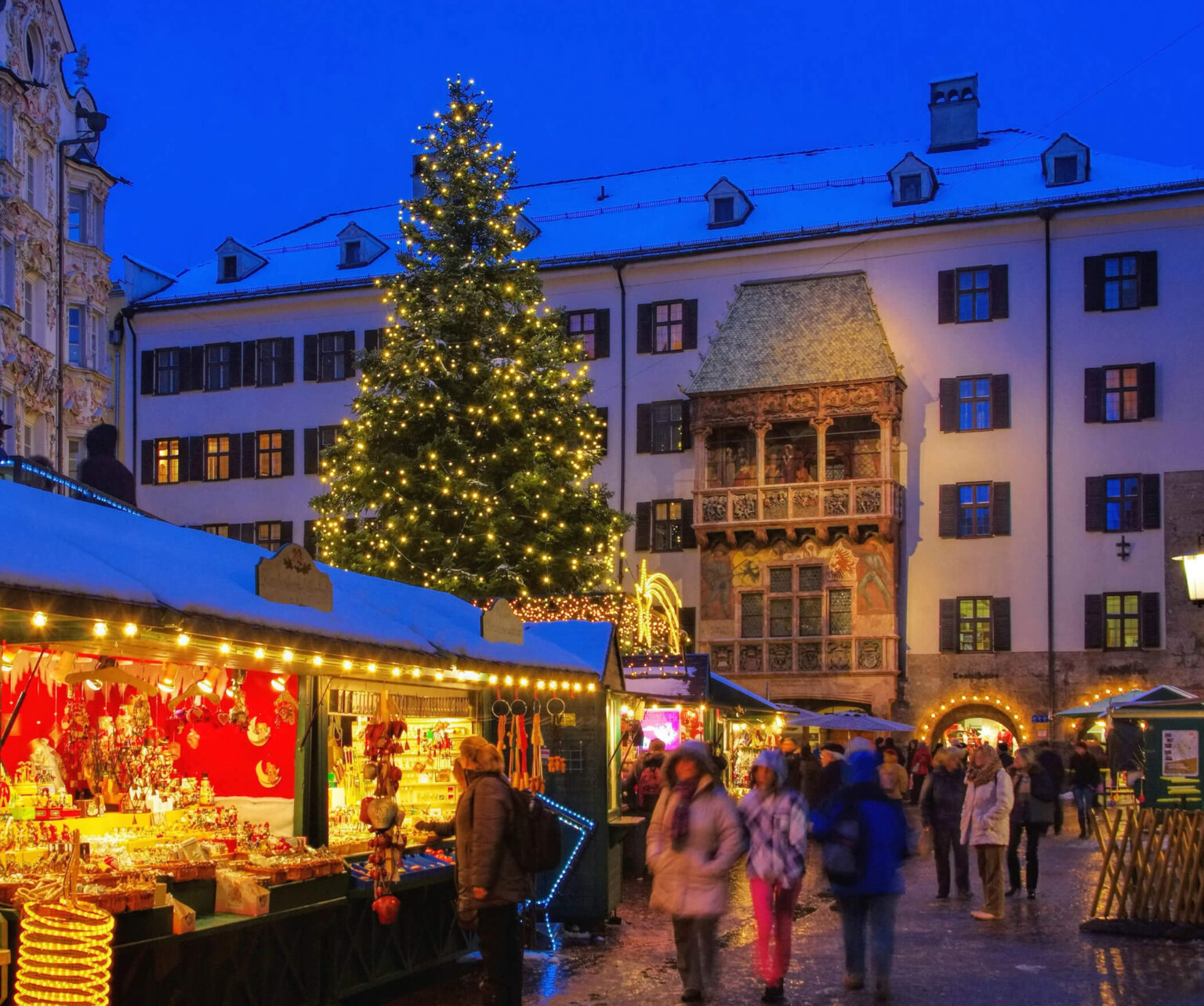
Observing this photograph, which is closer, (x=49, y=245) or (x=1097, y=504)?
(x=49, y=245)

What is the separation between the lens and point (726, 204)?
41969mm

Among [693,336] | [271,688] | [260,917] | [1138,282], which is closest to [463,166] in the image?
[693,336]

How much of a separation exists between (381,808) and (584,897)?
406 centimetres

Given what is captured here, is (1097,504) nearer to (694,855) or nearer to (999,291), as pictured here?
(999,291)

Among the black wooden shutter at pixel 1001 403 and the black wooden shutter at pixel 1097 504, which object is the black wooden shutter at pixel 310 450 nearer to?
the black wooden shutter at pixel 1001 403

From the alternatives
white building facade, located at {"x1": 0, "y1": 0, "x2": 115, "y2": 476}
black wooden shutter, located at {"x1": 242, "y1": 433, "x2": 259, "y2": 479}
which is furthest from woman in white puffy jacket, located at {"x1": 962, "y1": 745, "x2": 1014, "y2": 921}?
black wooden shutter, located at {"x1": 242, "y1": 433, "x2": 259, "y2": 479}

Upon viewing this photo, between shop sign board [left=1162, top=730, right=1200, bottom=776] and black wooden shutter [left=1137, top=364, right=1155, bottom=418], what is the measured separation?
1973cm

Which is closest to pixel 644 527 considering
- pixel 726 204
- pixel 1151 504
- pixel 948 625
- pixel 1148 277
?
pixel 948 625

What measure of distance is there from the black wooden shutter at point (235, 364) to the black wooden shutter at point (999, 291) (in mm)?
19631

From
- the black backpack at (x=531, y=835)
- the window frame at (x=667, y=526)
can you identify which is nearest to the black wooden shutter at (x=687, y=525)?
the window frame at (x=667, y=526)

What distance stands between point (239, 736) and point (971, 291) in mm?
29511

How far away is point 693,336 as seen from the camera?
4025 cm

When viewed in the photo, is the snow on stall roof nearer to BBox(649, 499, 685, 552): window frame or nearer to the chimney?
BBox(649, 499, 685, 552): window frame

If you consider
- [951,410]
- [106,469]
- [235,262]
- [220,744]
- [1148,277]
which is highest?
[235,262]
